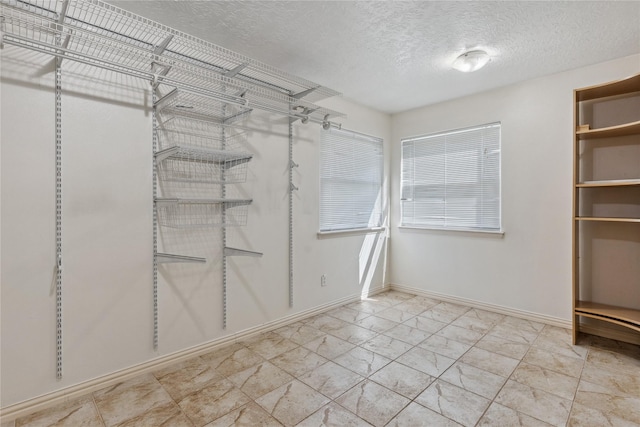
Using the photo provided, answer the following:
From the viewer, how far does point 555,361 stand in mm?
2346

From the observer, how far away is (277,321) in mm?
3031

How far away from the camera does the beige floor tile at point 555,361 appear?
7.26ft

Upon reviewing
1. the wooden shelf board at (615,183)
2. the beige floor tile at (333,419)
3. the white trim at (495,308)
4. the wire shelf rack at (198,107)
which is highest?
the wire shelf rack at (198,107)

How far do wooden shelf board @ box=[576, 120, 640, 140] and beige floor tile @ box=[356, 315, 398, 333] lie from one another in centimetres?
232

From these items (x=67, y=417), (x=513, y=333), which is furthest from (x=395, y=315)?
(x=67, y=417)

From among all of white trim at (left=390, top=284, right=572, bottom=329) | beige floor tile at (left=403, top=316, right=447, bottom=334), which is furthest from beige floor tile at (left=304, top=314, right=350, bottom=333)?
white trim at (left=390, top=284, right=572, bottom=329)

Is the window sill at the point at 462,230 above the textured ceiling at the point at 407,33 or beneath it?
beneath

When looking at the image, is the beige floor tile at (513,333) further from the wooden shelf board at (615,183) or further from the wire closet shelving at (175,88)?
the wire closet shelving at (175,88)

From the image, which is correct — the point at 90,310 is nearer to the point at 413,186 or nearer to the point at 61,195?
the point at 61,195

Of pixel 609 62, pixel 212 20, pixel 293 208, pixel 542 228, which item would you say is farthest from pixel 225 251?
pixel 609 62

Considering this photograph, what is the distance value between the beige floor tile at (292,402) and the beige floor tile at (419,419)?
430mm

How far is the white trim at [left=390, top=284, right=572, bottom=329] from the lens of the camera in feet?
9.92

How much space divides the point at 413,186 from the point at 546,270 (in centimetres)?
171

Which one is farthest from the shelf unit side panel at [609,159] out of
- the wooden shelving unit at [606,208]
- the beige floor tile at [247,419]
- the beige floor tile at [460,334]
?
the beige floor tile at [247,419]
